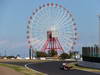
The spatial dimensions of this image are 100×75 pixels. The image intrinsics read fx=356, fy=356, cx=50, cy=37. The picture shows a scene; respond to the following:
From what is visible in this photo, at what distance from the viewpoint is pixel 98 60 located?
52.2 metres

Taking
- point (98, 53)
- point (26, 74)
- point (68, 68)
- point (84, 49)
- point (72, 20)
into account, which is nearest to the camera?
point (26, 74)

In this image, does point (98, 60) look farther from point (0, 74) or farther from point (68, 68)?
point (0, 74)

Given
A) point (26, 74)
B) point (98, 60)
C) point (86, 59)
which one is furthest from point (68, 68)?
point (86, 59)

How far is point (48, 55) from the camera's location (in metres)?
143

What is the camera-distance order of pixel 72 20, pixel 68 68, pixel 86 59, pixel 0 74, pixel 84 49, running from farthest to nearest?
pixel 72 20, pixel 84 49, pixel 86 59, pixel 68 68, pixel 0 74

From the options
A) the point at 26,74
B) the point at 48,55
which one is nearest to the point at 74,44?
the point at 48,55

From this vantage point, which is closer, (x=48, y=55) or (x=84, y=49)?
(x=84, y=49)

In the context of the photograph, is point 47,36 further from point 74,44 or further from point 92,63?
point 92,63

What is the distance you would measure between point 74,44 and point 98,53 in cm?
3865

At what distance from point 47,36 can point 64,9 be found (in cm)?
868

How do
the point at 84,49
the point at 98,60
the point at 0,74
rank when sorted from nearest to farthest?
the point at 0,74, the point at 98,60, the point at 84,49

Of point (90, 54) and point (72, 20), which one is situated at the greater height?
point (72, 20)

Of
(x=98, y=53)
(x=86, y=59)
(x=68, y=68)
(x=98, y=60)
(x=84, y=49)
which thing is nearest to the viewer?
(x=68, y=68)

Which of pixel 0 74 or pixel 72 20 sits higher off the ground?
pixel 72 20
